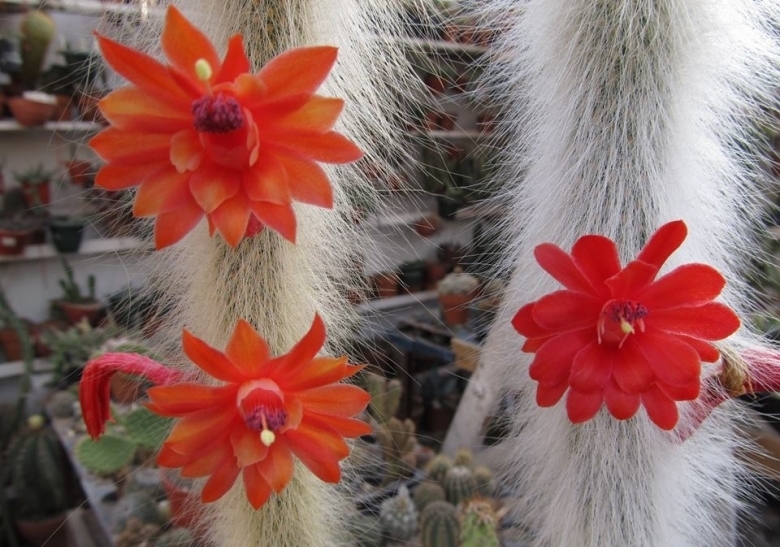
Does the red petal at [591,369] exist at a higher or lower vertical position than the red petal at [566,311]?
lower

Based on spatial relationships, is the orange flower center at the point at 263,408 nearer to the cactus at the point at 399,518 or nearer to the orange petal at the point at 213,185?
the orange petal at the point at 213,185

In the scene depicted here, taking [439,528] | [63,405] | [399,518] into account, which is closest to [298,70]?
[439,528]

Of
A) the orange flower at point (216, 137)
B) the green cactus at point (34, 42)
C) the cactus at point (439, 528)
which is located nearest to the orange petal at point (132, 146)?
the orange flower at point (216, 137)

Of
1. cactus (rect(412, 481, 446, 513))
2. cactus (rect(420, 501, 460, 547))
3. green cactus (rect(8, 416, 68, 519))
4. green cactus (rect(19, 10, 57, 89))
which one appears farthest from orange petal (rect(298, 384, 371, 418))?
green cactus (rect(19, 10, 57, 89))

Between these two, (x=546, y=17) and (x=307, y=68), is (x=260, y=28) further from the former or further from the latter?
(x=546, y=17)

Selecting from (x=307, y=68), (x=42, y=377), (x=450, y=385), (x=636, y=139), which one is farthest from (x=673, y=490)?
(x=42, y=377)

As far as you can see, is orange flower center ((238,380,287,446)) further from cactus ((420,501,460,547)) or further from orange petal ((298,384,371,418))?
cactus ((420,501,460,547))
